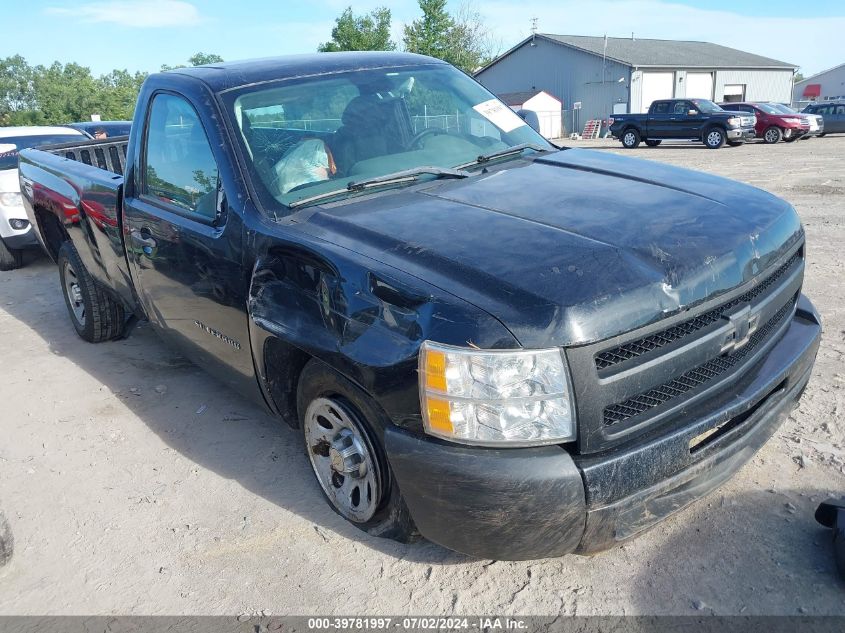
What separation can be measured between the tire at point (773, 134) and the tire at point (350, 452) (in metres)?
24.8

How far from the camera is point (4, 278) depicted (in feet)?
25.8

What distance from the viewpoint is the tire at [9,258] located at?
26.3ft

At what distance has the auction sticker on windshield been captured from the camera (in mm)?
3807

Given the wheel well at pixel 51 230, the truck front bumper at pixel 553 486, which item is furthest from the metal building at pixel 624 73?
the truck front bumper at pixel 553 486

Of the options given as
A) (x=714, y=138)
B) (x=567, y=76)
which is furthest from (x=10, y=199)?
(x=567, y=76)

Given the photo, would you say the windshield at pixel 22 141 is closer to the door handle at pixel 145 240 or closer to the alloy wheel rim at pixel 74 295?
the alloy wheel rim at pixel 74 295

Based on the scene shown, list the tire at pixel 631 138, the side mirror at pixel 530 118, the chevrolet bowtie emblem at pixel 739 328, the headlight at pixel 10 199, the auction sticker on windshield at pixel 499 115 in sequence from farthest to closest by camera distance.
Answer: the tire at pixel 631 138 < the headlight at pixel 10 199 < the side mirror at pixel 530 118 < the auction sticker on windshield at pixel 499 115 < the chevrolet bowtie emblem at pixel 739 328

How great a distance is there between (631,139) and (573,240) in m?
24.5

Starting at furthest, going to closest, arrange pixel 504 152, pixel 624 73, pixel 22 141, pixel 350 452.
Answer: pixel 624 73, pixel 22 141, pixel 504 152, pixel 350 452

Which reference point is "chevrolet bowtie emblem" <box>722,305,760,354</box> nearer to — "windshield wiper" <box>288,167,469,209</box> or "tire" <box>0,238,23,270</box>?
"windshield wiper" <box>288,167,469,209</box>

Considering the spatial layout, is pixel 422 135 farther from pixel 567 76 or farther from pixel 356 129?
pixel 567 76

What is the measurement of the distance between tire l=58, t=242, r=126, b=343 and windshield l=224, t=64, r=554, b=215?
2.47 meters

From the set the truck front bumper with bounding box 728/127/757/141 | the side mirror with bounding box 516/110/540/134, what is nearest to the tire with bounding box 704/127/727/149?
the truck front bumper with bounding box 728/127/757/141

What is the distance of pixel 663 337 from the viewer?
2223 mm
